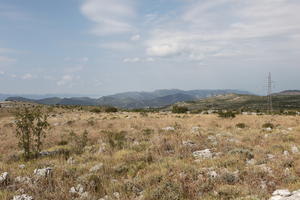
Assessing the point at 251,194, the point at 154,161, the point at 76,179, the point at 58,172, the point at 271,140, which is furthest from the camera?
the point at 271,140

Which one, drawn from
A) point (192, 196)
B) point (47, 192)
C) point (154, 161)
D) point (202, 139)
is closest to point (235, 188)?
point (192, 196)

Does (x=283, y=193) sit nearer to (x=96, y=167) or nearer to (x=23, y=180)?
(x=96, y=167)

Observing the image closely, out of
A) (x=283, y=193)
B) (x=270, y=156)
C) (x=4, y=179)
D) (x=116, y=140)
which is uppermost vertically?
(x=283, y=193)

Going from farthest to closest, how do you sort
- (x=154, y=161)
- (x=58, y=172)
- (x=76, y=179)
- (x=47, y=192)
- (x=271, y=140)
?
(x=271, y=140) < (x=154, y=161) < (x=58, y=172) < (x=76, y=179) < (x=47, y=192)

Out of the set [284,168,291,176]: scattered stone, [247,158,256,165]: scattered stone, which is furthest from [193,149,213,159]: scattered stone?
[284,168,291,176]: scattered stone

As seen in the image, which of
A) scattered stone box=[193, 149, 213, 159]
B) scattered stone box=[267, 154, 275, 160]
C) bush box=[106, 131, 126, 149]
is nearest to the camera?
scattered stone box=[267, 154, 275, 160]

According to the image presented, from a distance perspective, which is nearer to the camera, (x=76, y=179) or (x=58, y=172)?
(x=76, y=179)

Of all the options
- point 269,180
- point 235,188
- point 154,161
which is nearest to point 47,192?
point 154,161

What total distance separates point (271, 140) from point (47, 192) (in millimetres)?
11033

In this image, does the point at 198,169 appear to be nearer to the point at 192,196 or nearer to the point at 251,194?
the point at 192,196

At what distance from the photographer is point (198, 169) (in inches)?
280

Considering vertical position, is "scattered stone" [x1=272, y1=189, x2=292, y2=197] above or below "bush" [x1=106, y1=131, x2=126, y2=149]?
above

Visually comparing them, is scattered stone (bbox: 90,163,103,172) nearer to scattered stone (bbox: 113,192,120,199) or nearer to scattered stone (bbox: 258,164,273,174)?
scattered stone (bbox: 113,192,120,199)

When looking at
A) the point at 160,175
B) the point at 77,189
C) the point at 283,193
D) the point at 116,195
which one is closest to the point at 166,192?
the point at 160,175
